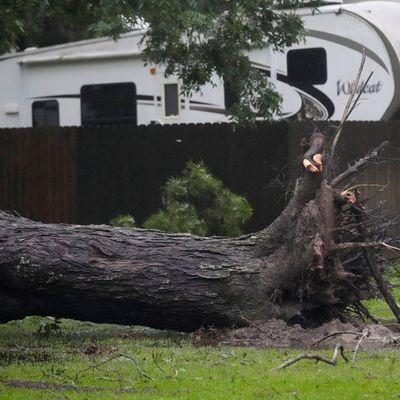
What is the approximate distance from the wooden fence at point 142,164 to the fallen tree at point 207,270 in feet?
17.7

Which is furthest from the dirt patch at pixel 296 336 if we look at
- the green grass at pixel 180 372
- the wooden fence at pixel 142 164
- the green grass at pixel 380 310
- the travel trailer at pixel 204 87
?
the travel trailer at pixel 204 87

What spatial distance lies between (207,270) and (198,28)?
15.4 feet

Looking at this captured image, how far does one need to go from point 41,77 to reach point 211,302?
11462 millimetres

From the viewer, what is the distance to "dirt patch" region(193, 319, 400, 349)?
372 inches

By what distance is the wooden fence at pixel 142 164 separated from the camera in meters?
16.2

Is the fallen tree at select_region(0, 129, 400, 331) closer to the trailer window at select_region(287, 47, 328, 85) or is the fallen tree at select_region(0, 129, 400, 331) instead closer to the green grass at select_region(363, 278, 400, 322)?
the green grass at select_region(363, 278, 400, 322)

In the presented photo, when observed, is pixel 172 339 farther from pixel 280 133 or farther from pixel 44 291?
pixel 280 133

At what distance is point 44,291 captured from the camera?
992cm

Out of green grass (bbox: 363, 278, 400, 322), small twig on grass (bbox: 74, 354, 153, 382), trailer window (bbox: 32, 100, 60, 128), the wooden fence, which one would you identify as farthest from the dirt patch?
trailer window (bbox: 32, 100, 60, 128)

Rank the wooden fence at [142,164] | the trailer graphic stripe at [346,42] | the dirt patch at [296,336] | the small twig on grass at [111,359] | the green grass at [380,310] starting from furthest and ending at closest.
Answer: the trailer graphic stripe at [346,42], the wooden fence at [142,164], the green grass at [380,310], the dirt patch at [296,336], the small twig on grass at [111,359]

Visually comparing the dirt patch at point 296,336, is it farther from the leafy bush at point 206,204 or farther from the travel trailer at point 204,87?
the travel trailer at point 204,87

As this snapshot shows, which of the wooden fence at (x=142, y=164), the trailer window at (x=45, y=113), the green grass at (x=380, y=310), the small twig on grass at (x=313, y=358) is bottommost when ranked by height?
the green grass at (x=380, y=310)

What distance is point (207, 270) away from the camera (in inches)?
389

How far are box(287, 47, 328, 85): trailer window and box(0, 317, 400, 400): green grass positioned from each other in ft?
28.4
